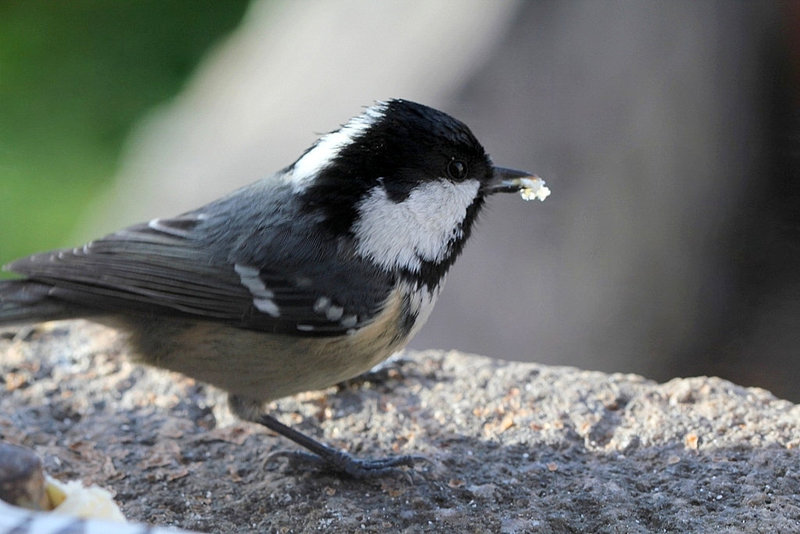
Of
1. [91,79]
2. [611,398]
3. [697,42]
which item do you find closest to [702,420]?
[611,398]

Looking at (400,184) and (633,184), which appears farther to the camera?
(633,184)

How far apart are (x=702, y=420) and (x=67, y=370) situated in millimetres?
2046

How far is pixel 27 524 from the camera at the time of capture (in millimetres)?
1266

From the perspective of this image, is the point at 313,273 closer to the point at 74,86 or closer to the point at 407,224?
the point at 407,224

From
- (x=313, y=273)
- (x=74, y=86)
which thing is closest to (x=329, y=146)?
(x=313, y=273)

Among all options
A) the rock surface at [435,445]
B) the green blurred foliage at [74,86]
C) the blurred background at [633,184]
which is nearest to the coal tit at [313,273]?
the rock surface at [435,445]

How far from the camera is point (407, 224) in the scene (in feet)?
8.36

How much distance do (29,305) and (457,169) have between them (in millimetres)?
1274

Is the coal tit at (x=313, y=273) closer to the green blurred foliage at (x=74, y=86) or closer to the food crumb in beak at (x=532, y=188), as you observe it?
the food crumb in beak at (x=532, y=188)

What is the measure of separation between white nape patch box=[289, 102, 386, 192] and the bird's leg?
2.16 feet

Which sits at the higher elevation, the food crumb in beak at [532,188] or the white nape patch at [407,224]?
the food crumb in beak at [532,188]

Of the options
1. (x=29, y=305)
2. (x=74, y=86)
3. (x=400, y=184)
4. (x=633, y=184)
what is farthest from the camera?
(x=74, y=86)

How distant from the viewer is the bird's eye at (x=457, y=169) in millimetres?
2562

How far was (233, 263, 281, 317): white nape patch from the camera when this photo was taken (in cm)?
255
